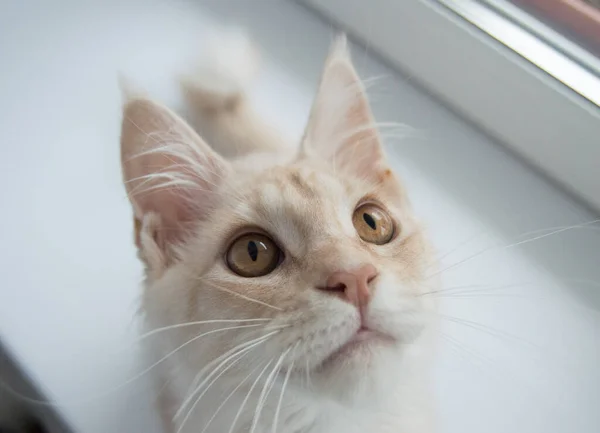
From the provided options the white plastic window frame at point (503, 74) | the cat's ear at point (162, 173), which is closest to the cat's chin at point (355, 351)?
the cat's ear at point (162, 173)

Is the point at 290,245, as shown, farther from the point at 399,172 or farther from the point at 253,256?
the point at 399,172

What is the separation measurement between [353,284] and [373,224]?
127 mm

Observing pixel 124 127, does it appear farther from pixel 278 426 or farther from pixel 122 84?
pixel 278 426

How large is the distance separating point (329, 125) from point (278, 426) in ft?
1.04

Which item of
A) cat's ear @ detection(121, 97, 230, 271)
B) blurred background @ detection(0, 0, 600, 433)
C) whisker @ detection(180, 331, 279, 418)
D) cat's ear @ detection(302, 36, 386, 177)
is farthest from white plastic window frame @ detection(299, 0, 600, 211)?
whisker @ detection(180, 331, 279, 418)

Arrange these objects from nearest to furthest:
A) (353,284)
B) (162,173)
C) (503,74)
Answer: (353,284) → (162,173) → (503,74)

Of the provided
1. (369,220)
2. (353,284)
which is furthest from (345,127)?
(353,284)

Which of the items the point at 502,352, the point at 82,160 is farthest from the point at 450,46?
the point at 82,160

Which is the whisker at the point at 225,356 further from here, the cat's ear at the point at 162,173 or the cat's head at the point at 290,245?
the cat's ear at the point at 162,173

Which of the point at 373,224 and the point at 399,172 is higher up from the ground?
the point at 399,172

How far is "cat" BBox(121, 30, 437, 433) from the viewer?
0.49m

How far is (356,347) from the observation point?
488mm

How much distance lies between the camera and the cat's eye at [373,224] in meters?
0.59

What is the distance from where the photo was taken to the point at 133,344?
68 centimetres
